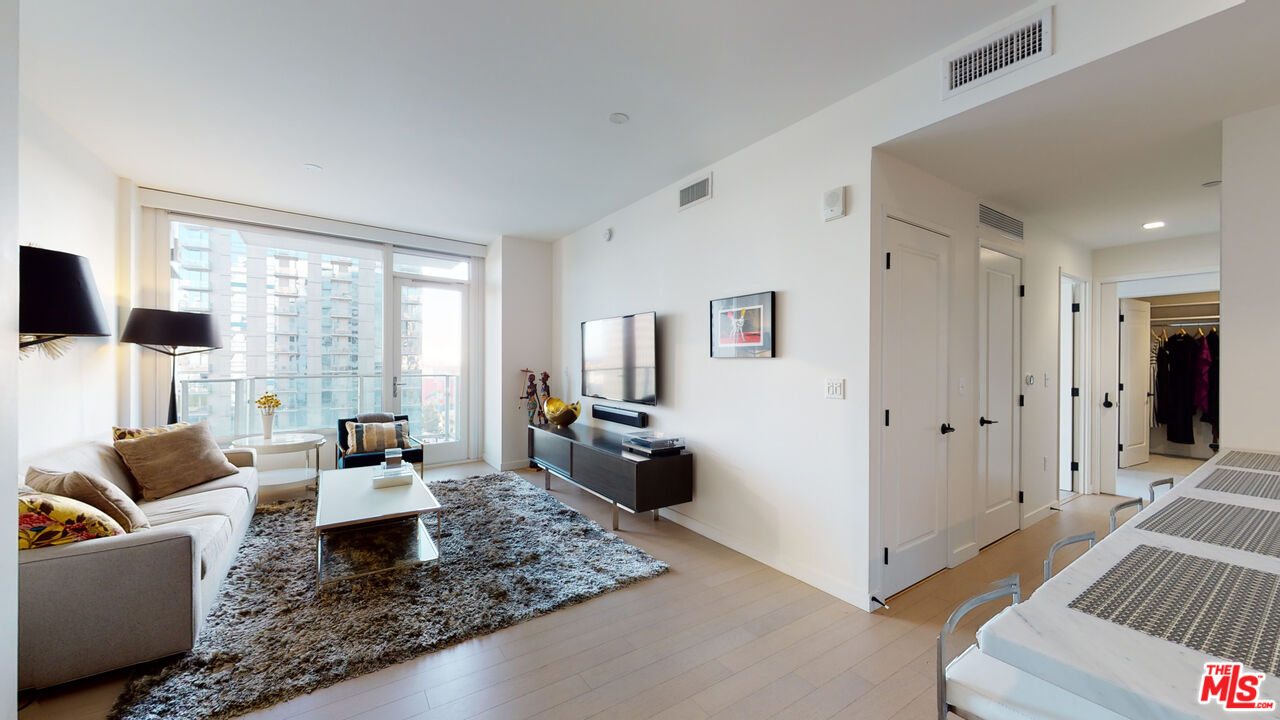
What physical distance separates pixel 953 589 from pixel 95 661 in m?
3.94

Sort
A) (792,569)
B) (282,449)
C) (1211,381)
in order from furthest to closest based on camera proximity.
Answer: (1211,381), (282,449), (792,569)

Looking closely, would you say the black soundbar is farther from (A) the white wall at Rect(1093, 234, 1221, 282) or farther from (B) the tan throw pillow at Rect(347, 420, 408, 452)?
(A) the white wall at Rect(1093, 234, 1221, 282)

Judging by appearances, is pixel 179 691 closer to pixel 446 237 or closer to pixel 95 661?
pixel 95 661

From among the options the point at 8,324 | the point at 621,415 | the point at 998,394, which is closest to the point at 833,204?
the point at 998,394

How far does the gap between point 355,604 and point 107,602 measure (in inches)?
35.4

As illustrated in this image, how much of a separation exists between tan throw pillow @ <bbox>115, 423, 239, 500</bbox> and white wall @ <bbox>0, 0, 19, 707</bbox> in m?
1.85

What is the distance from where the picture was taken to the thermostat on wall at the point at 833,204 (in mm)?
2584

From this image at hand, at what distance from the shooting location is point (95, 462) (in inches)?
108

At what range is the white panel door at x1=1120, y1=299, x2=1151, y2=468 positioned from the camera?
5258 mm

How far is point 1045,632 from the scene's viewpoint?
0.66 metres

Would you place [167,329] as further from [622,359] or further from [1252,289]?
[1252,289]

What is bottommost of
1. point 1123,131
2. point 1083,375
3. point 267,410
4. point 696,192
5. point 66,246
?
point 267,410

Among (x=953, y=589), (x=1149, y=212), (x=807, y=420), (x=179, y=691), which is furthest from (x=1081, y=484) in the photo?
(x=179, y=691)

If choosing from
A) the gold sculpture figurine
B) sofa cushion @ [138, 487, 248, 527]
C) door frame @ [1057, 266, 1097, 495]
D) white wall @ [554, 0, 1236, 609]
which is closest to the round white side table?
sofa cushion @ [138, 487, 248, 527]
